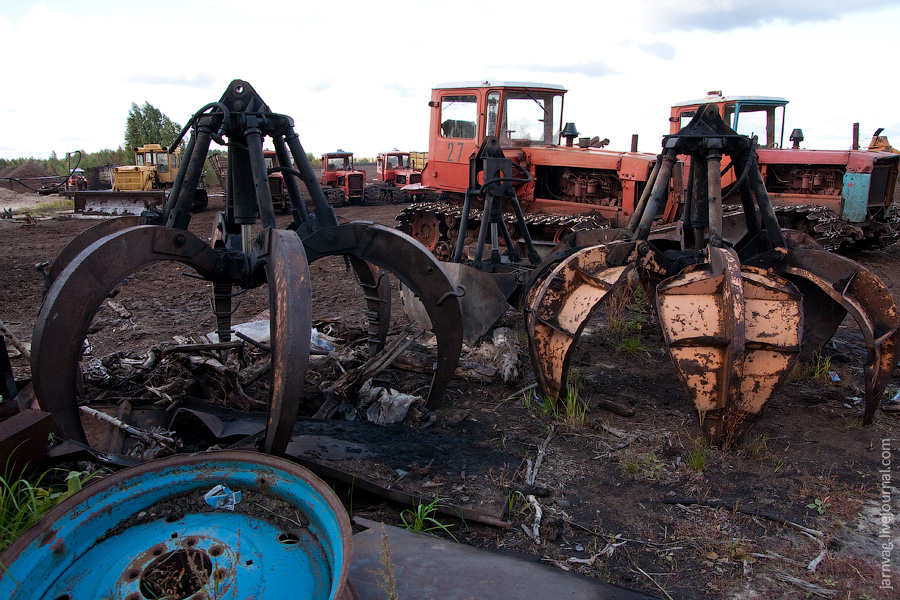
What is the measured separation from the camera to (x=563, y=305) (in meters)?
4.27

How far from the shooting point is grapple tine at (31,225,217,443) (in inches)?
108

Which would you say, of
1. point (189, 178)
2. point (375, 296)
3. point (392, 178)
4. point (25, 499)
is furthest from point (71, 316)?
point (392, 178)

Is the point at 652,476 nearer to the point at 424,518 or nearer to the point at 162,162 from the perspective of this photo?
the point at 424,518

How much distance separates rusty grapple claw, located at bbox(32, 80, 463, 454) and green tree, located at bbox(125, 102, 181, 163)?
3304 cm

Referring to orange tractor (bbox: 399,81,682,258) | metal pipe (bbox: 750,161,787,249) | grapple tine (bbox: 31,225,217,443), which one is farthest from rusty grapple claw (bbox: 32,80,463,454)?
orange tractor (bbox: 399,81,682,258)

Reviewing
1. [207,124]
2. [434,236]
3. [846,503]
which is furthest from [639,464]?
[434,236]

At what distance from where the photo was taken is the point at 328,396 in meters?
4.15

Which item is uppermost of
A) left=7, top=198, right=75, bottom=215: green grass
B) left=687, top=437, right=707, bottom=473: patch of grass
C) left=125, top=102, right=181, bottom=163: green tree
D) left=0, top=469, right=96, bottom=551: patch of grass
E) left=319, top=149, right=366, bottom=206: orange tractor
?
left=125, top=102, right=181, bottom=163: green tree

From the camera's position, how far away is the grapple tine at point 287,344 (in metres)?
2.58

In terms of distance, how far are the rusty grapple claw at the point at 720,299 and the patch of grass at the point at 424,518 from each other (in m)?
1.54

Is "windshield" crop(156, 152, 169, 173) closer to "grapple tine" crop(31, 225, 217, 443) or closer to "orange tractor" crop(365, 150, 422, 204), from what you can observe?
"orange tractor" crop(365, 150, 422, 204)

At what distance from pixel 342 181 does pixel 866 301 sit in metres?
20.6

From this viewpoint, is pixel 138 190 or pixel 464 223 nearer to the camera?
pixel 464 223

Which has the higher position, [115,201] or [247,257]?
[115,201]
